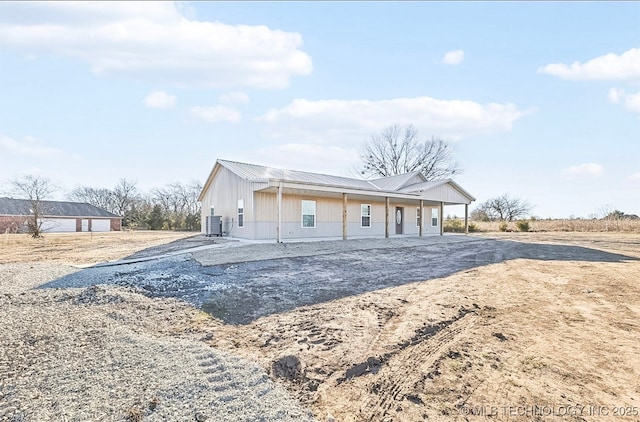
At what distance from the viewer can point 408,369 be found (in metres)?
3.27

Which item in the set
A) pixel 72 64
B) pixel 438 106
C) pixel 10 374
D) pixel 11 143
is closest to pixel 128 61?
pixel 72 64

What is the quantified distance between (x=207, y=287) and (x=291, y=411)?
4.78 meters

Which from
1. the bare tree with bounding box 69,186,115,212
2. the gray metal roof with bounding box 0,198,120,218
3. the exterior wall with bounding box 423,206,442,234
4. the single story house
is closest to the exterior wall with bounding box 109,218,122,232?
the gray metal roof with bounding box 0,198,120,218

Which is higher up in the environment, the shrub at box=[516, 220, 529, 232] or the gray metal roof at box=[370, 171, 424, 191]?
the gray metal roof at box=[370, 171, 424, 191]

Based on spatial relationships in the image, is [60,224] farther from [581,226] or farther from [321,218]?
[581,226]

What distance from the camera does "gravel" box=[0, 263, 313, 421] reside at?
8.27 feet

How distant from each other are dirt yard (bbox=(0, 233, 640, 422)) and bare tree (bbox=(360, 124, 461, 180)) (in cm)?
3229

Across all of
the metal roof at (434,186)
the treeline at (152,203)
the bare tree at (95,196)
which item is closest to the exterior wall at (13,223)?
the treeline at (152,203)

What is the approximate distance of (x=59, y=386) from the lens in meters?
2.87

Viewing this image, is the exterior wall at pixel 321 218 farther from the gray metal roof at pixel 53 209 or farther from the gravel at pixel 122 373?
the gray metal roof at pixel 53 209

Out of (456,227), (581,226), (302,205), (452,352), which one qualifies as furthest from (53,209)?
(581,226)

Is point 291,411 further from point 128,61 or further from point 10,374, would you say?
point 128,61

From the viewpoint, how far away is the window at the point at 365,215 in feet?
61.9

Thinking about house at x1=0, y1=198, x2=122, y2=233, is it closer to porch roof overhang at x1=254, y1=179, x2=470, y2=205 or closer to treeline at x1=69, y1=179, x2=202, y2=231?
treeline at x1=69, y1=179, x2=202, y2=231
